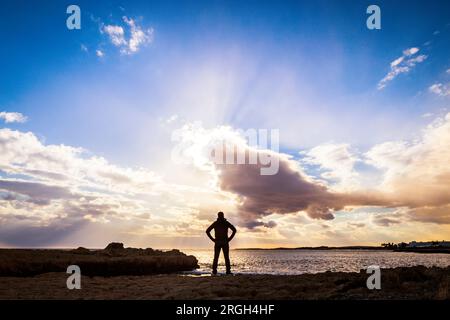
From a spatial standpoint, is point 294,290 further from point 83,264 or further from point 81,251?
point 81,251

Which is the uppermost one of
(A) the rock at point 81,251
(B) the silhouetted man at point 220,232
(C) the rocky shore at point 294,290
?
(B) the silhouetted man at point 220,232

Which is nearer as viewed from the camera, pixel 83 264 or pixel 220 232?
pixel 220 232

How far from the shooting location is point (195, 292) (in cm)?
1002

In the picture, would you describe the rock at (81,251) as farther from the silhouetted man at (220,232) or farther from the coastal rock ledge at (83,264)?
the silhouetted man at (220,232)

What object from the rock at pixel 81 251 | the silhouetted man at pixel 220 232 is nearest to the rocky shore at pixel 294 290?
the silhouetted man at pixel 220 232

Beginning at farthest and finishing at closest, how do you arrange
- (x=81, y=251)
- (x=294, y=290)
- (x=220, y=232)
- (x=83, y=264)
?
(x=81, y=251) → (x=83, y=264) → (x=220, y=232) → (x=294, y=290)

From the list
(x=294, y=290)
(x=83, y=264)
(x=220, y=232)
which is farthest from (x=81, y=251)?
(x=294, y=290)

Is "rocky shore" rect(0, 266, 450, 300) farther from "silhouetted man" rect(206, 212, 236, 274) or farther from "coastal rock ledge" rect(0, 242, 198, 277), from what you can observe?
"coastal rock ledge" rect(0, 242, 198, 277)

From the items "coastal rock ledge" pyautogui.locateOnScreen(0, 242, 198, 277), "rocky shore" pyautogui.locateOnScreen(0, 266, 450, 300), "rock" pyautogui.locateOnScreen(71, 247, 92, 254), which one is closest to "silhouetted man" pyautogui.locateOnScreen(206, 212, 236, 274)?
"rocky shore" pyautogui.locateOnScreen(0, 266, 450, 300)

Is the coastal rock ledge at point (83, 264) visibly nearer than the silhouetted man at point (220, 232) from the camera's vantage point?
No

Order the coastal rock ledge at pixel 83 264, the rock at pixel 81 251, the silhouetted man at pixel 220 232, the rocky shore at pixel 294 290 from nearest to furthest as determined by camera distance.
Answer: the rocky shore at pixel 294 290
the silhouetted man at pixel 220 232
the coastal rock ledge at pixel 83 264
the rock at pixel 81 251

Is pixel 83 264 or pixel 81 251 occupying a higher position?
pixel 83 264
